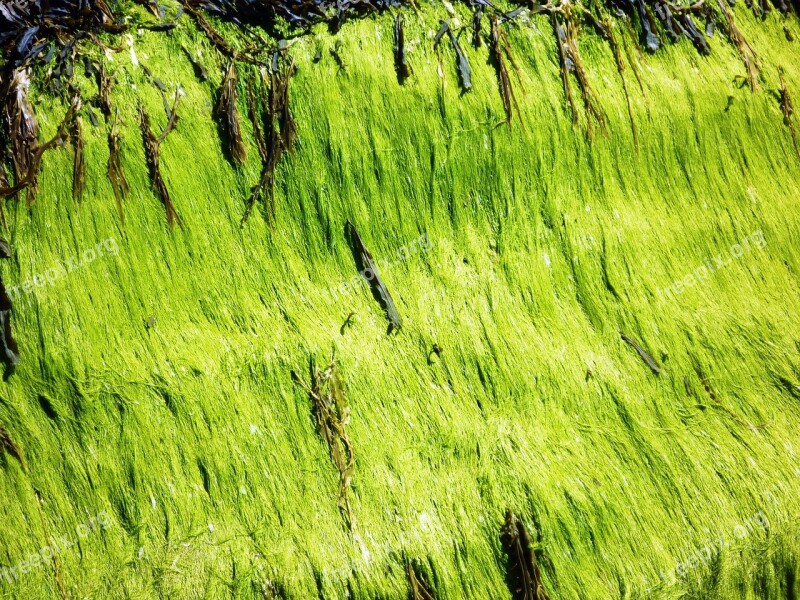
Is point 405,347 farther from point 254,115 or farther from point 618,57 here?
point 618,57

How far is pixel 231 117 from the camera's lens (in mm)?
2074

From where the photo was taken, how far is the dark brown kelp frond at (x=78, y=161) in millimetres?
1950

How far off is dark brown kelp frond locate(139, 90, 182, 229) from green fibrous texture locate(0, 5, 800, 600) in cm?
2

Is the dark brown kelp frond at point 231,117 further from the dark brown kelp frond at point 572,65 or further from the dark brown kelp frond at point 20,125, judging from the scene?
the dark brown kelp frond at point 572,65

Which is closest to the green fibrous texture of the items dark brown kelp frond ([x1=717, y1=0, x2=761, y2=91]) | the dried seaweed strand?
the dried seaweed strand

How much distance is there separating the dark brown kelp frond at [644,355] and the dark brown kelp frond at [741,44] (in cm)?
134

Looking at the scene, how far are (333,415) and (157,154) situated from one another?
1073 millimetres

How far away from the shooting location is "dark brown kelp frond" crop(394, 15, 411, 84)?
2.21 meters

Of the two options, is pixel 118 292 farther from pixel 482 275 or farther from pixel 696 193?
pixel 696 193

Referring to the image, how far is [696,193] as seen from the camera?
8.11ft

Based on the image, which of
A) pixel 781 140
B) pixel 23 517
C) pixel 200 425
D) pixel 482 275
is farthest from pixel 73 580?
pixel 781 140

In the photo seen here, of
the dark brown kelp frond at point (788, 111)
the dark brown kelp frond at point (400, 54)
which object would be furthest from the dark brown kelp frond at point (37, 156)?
the dark brown kelp frond at point (788, 111)

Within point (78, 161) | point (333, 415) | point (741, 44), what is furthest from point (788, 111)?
point (78, 161)

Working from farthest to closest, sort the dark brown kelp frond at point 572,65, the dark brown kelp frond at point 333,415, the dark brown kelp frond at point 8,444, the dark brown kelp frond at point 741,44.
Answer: the dark brown kelp frond at point 741,44 → the dark brown kelp frond at point 572,65 → the dark brown kelp frond at point 333,415 → the dark brown kelp frond at point 8,444
